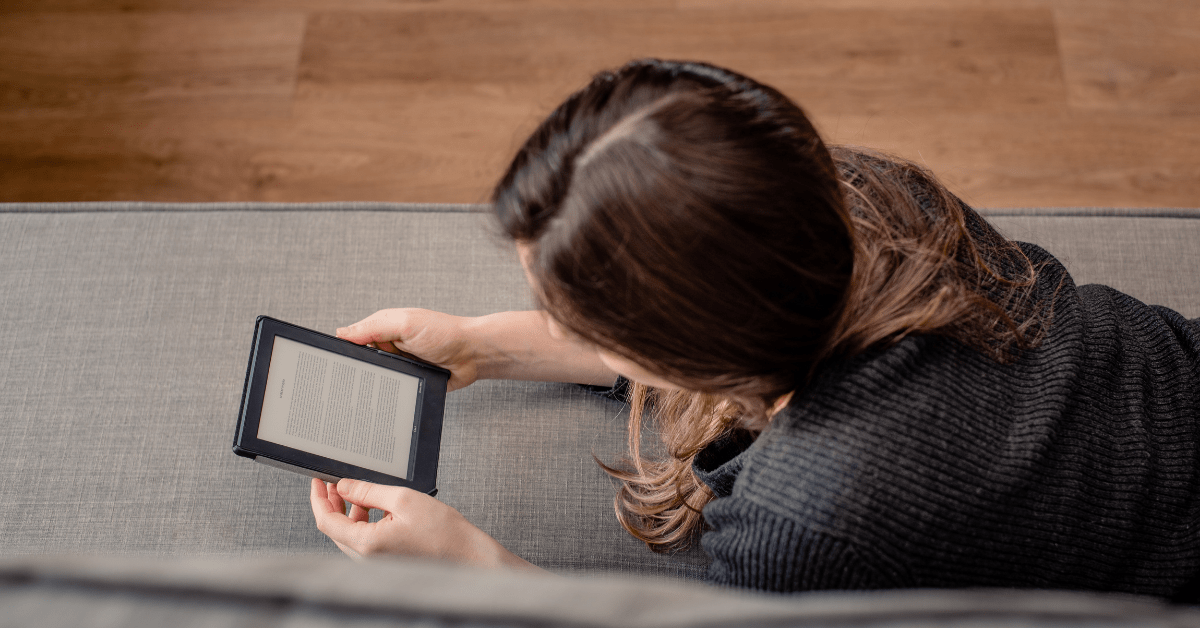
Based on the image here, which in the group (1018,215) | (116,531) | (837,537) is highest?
(1018,215)

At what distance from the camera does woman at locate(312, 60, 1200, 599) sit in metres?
0.49

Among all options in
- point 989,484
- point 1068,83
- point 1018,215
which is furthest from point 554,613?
point 1068,83

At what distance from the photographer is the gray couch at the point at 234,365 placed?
0.78 m

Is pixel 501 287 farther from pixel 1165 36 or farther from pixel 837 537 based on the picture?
pixel 1165 36

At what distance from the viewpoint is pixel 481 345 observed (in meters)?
0.82

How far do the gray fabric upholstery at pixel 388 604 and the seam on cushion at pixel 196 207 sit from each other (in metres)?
0.62

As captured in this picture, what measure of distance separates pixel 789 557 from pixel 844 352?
168mm

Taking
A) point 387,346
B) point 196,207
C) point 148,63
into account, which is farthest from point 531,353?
point 148,63

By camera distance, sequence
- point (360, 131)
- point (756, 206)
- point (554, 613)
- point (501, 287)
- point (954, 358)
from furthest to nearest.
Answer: point (360, 131)
point (501, 287)
point (954, 358)
point (756, 206)
point (554, 613)

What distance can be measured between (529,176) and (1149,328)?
0.62 m

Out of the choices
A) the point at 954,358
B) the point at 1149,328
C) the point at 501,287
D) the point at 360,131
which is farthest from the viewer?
the point at 360,131

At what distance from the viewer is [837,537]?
54cm

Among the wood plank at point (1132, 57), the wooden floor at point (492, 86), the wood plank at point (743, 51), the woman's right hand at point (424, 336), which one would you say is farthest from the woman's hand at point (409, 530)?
the wood plank at point (1132, 57)

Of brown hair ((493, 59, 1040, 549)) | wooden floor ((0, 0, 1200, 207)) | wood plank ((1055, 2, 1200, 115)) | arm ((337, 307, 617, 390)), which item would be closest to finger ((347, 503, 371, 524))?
arm ((337, 307, 617, 390))
